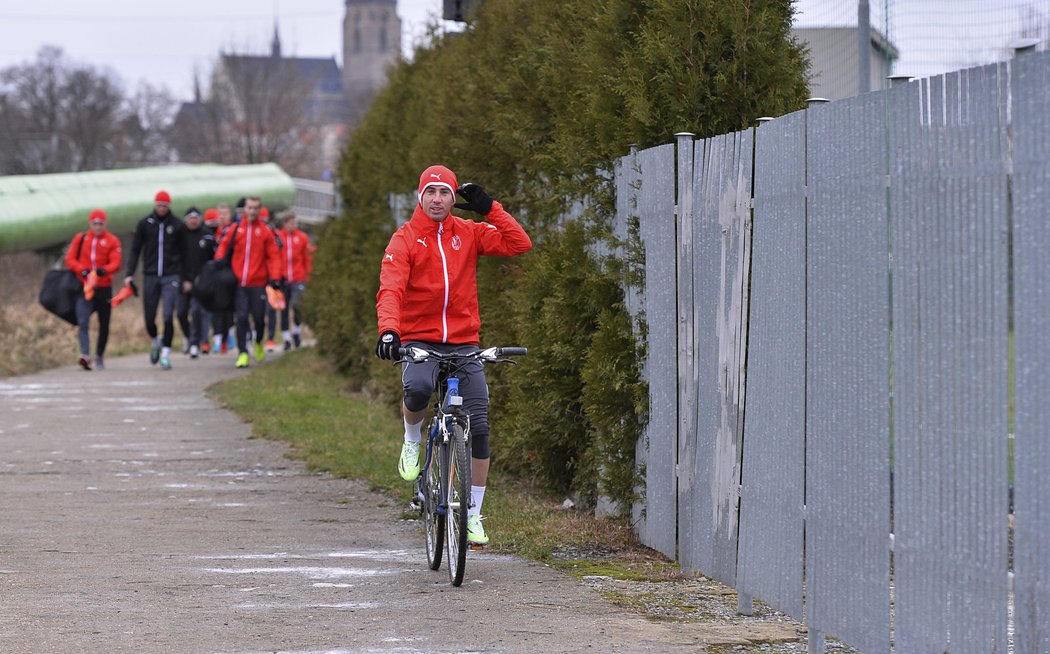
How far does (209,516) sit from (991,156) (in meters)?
6.02

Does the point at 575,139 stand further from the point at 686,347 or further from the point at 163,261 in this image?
the point at 163,261

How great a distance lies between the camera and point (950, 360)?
4.73 meters

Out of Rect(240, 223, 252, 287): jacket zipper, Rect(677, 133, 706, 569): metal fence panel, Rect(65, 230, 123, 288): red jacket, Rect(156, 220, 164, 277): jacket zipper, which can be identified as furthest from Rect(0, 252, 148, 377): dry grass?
Rect(677, 133, 706, 569): metal fence panel

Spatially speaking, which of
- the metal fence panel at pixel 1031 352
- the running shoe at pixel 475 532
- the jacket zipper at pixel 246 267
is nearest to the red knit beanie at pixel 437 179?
the running shoe at pixel 475 532

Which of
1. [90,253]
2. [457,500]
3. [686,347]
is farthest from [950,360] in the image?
[90,253]

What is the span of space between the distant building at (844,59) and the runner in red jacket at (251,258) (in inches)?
406

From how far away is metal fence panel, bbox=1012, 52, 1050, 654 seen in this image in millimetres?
4281

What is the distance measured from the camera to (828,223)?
18.5ft

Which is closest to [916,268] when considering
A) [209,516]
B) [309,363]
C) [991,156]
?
[991,156]

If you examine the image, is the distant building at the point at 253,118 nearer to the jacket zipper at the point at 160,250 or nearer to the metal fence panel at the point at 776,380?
the jacket zipper at the point at 160,250

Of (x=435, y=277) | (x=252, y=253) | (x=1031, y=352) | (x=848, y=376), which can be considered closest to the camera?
(x=1031, y=352)

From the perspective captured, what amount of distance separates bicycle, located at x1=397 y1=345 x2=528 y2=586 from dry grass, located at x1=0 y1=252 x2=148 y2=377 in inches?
545

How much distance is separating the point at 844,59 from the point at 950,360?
20.1 feet

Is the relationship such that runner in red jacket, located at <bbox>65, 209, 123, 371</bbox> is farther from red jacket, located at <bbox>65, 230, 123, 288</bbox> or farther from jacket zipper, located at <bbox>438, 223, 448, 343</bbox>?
jacket zipper, located at <bbox>438, 223, 448, 343</bbox>
